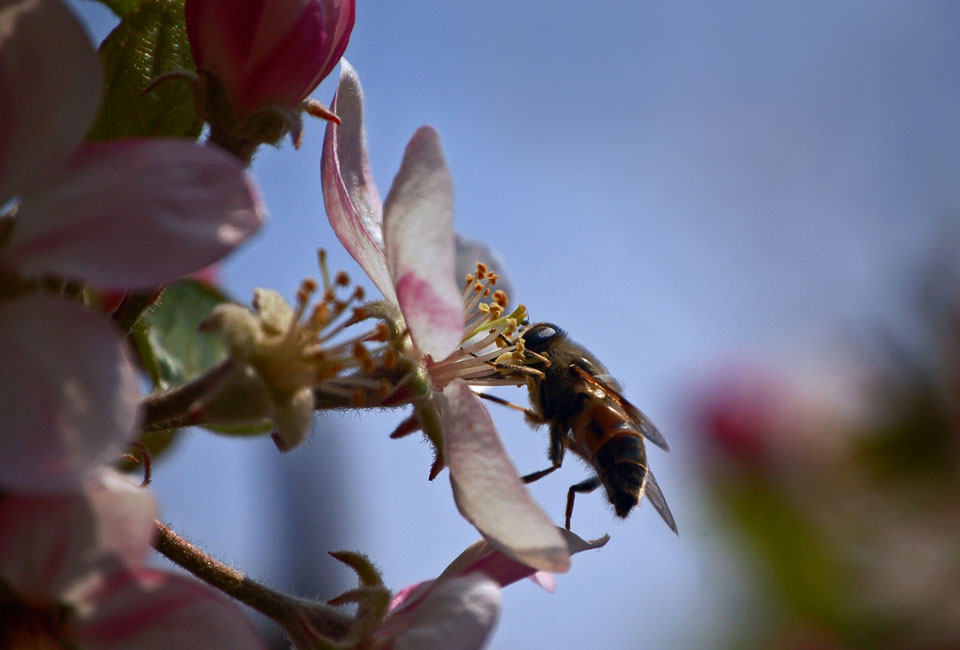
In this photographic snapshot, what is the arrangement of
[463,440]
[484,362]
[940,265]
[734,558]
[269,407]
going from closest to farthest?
1. [269,407]
2. [463,440]
3. [484,362]
4. [734,558]
5. [940,265]

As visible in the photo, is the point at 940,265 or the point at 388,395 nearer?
the point at 388,395

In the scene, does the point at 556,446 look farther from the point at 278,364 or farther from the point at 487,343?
the point at 278,364

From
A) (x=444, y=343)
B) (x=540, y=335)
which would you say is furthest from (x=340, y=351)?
(x=540, y=335)

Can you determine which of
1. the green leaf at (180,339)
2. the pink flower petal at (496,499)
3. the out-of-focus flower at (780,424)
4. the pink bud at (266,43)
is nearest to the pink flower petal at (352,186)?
the pink bud at (266,43)

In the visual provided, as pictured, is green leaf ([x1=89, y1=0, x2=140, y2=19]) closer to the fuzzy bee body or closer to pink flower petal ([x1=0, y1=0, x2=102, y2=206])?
pink flower petal ([x1=0, y1=0, x2=102, y2=206])

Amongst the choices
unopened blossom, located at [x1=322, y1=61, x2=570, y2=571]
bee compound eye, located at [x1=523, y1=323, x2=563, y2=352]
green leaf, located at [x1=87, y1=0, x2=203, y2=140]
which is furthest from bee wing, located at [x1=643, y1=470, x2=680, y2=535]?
green leaf, located at [x1=87, y1=0, x2=203, y2=140]

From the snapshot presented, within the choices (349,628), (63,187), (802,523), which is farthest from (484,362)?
(802,523)

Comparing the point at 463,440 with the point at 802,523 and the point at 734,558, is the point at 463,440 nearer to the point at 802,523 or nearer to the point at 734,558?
the point at 734,558
